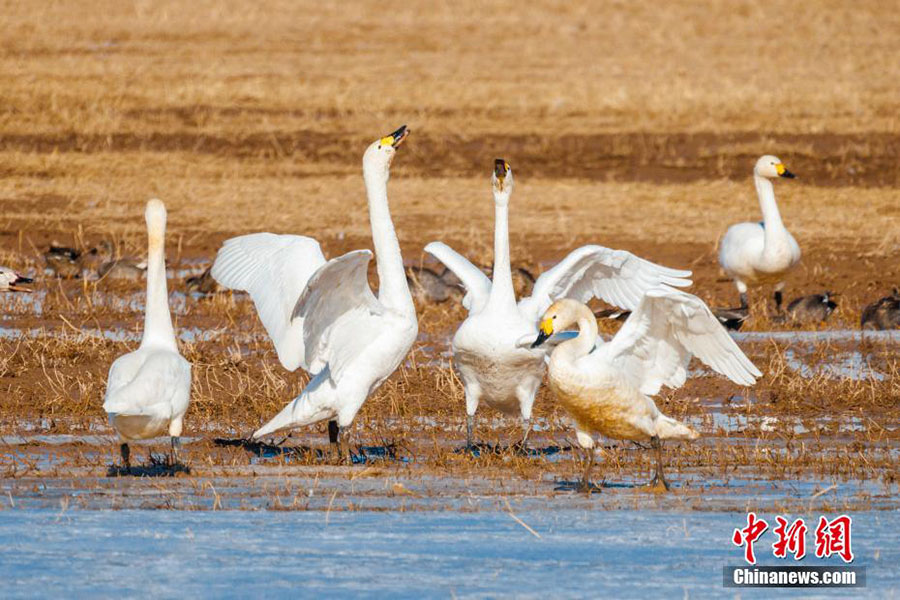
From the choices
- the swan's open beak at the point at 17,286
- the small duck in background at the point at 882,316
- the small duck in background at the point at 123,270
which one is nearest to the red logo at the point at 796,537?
the small duck in background at the point at 882,316

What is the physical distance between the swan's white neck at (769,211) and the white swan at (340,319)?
22.0 ft

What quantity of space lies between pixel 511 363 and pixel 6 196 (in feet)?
45.9

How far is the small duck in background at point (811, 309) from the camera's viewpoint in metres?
14.0

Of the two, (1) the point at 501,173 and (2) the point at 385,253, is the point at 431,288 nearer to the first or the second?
(1) the point at 501,173

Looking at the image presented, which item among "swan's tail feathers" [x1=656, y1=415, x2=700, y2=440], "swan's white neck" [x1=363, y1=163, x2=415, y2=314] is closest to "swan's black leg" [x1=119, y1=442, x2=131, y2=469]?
"swan's white neck" [x1=363, y1=163, x2=415, y2=314]

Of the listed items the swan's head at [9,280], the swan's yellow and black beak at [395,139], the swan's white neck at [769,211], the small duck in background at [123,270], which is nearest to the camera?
the swan's yellow and black beak at [395,139]

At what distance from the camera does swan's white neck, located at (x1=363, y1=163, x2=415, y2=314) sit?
904cm

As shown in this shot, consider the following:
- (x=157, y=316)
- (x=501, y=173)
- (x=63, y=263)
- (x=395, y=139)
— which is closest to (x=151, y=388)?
(x=157, y=316)

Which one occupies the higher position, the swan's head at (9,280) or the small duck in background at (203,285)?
the small duck in background at (203,285)

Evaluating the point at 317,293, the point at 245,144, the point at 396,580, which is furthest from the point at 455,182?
the point at 396,580

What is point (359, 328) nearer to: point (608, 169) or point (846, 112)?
point (608, 169)

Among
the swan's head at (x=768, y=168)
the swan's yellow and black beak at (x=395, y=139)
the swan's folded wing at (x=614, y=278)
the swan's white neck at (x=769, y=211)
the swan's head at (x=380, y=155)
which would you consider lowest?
the swan's folded wing at (x=614, y=278)

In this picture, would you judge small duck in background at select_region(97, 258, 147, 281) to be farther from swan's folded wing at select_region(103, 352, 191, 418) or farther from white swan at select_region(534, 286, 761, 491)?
white swan at select_region(534, 286, 761, 491)

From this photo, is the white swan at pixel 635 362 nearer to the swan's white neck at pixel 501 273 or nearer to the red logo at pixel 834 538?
the swan's white neck at pixel 501 273
